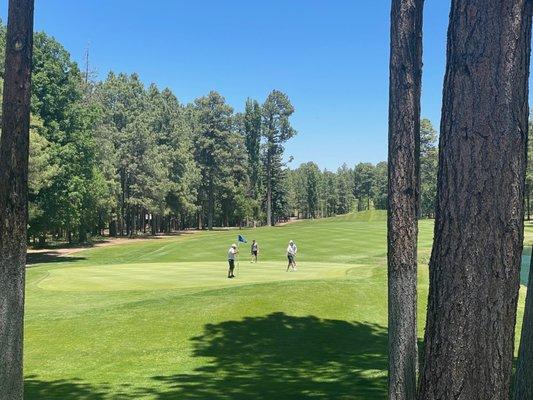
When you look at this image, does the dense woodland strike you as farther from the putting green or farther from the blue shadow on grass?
the blue shadow on grass

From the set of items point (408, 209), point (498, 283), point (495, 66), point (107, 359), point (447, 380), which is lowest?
point (107, 359)

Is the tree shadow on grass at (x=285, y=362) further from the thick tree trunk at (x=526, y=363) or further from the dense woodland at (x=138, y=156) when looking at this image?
the dense woodland at (x=138, y=156)

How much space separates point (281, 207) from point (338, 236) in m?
55.9

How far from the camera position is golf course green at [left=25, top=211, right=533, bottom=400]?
1016 centimetres

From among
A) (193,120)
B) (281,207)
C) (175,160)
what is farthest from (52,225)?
(281,207)

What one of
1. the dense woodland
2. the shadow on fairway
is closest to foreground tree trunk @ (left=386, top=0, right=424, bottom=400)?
the dense woodland

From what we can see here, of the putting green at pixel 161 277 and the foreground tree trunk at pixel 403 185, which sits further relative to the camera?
the putting green at pixel 161 277

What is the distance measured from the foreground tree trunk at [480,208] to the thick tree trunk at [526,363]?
288 centimetres

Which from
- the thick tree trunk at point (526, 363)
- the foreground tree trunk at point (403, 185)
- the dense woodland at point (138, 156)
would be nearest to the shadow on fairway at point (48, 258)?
the dense woodland at point (138, 156)

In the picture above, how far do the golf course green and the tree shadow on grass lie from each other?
27 millimetres

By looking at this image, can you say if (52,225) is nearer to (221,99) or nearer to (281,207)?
(221,99)

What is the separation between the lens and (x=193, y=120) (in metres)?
92.0

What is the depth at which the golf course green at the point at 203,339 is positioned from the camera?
1016 centimetres

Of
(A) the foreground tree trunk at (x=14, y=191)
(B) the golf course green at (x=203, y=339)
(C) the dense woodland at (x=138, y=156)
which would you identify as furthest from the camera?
(C) the dense woodland at (x=138, y=156)
